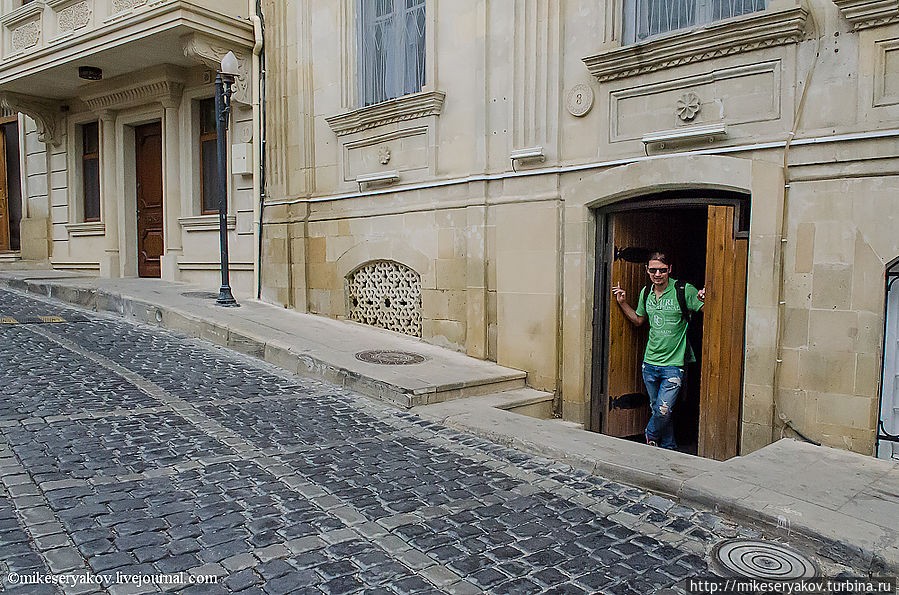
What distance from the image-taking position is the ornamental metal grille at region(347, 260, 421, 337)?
8.78 m

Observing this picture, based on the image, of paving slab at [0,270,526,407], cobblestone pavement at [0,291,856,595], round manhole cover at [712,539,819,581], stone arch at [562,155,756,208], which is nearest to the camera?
cobblestone pavement at [0,291,856,595]

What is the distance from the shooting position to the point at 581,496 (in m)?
4.10

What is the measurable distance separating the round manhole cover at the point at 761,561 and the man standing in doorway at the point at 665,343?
9.27 ft

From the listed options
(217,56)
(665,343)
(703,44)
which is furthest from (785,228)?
(217,56)

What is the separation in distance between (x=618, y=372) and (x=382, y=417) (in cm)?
265

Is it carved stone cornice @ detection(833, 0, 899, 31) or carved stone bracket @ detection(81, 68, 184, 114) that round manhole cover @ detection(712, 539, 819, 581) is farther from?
carved stone bracket @ detection(81, 68, 184, 114)

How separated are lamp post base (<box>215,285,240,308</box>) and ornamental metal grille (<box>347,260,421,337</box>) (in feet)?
5.84

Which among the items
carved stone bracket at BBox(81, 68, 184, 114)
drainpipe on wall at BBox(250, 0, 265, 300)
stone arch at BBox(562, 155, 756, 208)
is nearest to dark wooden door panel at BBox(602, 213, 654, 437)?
stone arch at BBox(562, 155, 756, 208)

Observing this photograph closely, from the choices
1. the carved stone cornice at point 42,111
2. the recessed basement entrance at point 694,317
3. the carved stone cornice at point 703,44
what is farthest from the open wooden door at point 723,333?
the carved stone cornice at point 42,111

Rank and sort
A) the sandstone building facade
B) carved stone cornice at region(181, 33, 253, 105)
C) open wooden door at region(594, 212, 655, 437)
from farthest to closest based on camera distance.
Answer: carved stone cornice at region(181, 33, 253, 105)
open wooden door at region(594, 212, 655, 437)
the sandstone building facade

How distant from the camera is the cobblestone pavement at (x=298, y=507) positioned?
3064 mm

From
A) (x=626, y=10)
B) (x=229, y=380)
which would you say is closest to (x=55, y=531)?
(x=229, y=380)

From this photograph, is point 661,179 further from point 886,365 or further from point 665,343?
point 886,365

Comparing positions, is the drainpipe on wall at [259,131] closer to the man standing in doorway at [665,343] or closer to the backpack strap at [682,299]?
the man standing in doorway at [665,343]
